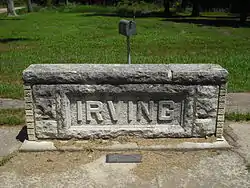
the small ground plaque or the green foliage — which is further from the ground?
the small ground plaque

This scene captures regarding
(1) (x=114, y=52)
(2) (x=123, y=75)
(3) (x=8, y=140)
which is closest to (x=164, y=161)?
(2) (x=123, y=75)

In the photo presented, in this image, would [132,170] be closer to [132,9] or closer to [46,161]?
[46,161]

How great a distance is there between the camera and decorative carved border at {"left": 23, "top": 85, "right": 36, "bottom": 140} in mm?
4577

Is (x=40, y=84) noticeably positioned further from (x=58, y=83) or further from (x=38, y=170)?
(x=38, y=170)

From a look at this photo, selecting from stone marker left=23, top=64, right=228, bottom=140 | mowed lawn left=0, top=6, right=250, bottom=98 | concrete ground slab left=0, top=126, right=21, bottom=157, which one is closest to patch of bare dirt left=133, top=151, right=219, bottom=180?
stone marker left=23, top=64, right=228, bottom=140

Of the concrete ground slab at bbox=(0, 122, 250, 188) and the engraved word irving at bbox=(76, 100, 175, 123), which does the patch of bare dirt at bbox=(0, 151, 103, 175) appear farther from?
the engraved word irving at bbox=(76, 100, 175, 123)

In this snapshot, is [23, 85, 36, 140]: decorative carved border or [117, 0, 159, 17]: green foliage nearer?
[23, 85, 36, 140]: decorative carved border

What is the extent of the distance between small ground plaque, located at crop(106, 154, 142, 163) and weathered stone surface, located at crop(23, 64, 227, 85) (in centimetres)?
92

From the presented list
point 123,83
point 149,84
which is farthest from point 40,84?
point 149,84

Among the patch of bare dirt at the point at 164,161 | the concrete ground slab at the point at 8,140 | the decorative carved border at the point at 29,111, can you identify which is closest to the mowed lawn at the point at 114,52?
the concrete ground slab at the point at 8,140

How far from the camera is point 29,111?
4.68m

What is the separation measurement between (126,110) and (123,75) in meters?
0.52

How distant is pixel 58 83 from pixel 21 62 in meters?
6.65

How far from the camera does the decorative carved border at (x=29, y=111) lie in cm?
458
